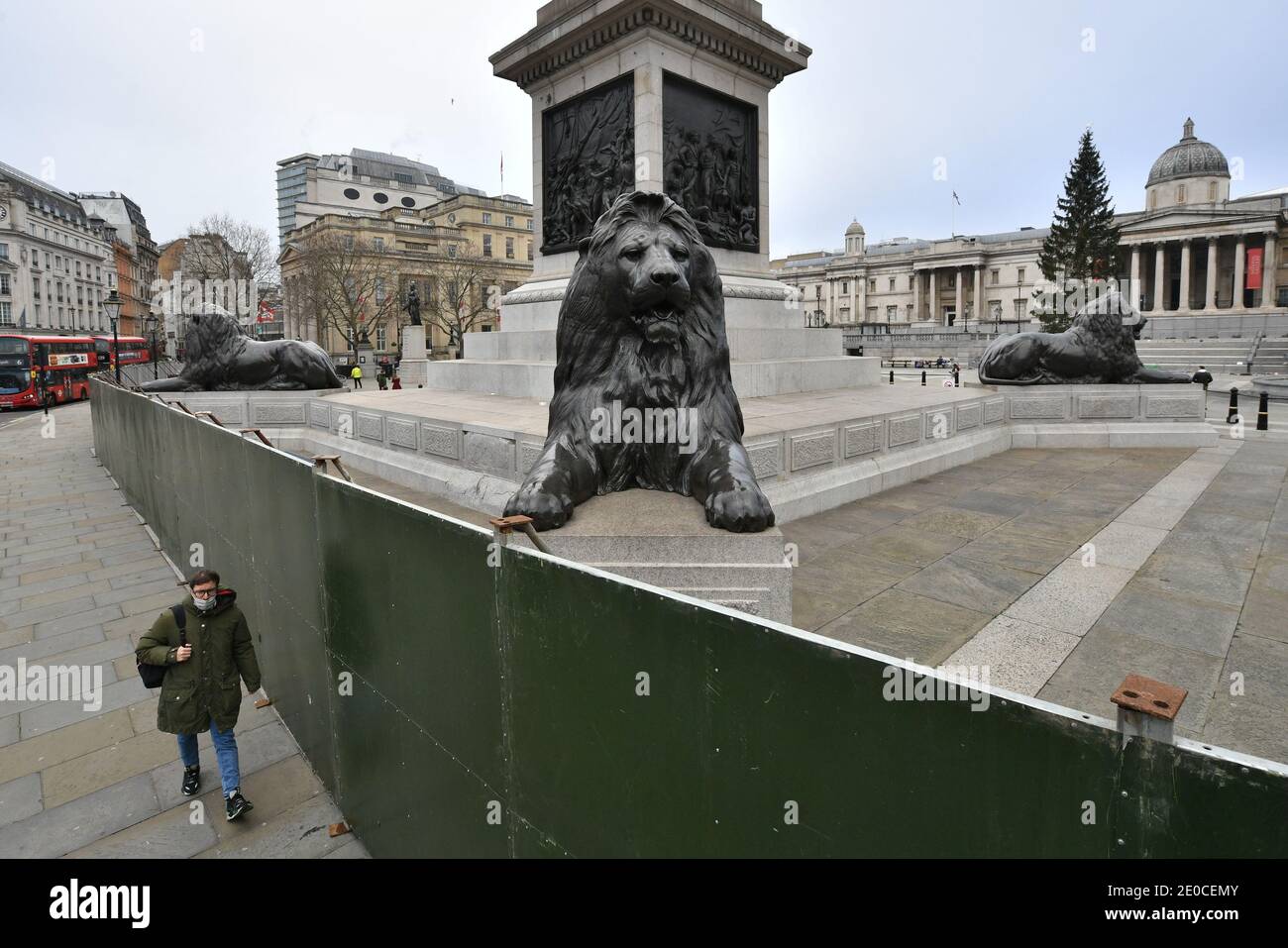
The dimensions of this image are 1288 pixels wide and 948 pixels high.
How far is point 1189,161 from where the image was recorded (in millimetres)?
88000

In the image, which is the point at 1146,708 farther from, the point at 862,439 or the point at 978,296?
the point at 978,296

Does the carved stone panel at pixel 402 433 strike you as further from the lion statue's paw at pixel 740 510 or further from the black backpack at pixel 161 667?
the lion statue's paw at pixel 740 510

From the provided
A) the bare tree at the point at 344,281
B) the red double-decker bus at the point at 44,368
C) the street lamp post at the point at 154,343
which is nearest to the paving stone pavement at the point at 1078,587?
the street lamp post at the point at 154,343

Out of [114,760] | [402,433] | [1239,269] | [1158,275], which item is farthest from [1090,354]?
[1158,275]

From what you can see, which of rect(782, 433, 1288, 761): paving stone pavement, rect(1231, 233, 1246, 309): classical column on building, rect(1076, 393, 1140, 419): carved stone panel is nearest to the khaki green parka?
rect(782, 433, 1288, 761): paving stone pavement

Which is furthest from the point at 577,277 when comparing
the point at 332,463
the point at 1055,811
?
the point at 1055,811

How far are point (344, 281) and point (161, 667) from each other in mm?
50870

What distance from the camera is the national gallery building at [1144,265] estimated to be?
78.9m

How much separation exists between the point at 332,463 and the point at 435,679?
5.75 ft

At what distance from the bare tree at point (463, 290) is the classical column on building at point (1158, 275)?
245 ft

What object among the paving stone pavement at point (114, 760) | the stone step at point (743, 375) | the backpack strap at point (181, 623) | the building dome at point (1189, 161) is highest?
the building dome at point (1189, 161)

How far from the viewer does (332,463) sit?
13.7 feet

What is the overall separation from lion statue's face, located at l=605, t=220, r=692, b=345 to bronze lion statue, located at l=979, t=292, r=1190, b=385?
12235mm
